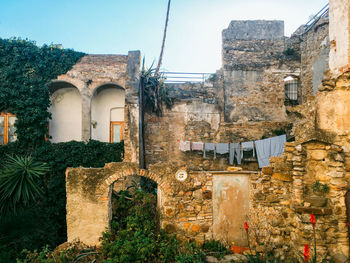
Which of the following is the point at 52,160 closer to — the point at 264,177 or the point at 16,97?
the point at 16,97

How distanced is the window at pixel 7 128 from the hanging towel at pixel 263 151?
11.4 meters

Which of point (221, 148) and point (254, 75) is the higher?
point (254, 75)

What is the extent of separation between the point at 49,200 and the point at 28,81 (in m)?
5.62

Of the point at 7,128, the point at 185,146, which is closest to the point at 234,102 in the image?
the point at 185,146

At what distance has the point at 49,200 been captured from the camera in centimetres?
998

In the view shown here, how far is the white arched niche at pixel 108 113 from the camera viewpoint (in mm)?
12633

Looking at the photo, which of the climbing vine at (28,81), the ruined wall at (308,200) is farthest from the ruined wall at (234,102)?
the ruined wall at (308,200)

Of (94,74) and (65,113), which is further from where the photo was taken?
(65,113)

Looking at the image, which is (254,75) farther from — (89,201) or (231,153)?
(89,201)

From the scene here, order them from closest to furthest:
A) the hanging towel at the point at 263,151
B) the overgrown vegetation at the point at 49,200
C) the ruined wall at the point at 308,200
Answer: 1. the ruined wall at the point at 308,200
2. the overgrown vegetation at the point at 49,200
3. the hanging towel at the point at 263,151

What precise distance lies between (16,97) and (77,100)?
2.69 metres

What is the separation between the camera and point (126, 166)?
20.9 feet

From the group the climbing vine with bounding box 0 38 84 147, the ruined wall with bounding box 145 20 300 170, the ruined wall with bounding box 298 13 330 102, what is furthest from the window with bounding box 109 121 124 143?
the ruined wall with bounding box 298 13 330 102

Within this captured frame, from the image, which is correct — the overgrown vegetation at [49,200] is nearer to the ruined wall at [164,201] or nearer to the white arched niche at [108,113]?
the white arched niche at [108,113]
